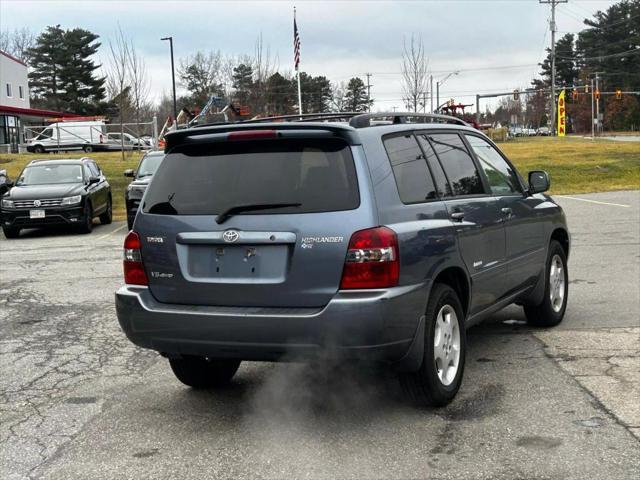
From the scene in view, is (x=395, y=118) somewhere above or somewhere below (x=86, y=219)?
above

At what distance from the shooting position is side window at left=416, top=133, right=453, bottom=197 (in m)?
5.06

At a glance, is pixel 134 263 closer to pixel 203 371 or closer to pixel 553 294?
pixel 203 371

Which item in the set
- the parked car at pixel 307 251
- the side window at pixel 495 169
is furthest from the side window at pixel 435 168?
the side window at pixel 495 169

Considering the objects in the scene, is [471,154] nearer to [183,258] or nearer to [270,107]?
[183,258]

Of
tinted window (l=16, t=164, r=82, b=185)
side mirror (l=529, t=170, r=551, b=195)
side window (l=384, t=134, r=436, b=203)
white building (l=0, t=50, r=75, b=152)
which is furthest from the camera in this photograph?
white building (l=0, t=50, r=75, b=152)

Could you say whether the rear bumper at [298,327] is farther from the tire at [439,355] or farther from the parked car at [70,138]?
the parked car at [70,138]

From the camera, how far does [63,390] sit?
545 cm

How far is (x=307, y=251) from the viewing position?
4203mm

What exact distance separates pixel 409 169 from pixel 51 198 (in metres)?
13.4

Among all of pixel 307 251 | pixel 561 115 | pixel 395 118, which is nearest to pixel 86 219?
pixel 395 118

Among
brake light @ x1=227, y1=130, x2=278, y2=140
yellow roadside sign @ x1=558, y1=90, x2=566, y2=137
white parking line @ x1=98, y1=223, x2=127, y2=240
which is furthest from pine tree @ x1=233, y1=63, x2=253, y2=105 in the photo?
brake light @ x1=227, y1=130, x2=278, y2=140

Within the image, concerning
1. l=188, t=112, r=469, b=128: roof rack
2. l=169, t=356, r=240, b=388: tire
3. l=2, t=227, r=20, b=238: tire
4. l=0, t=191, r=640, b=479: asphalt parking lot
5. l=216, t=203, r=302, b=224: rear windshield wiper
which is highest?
l=188, t=112, r=469, b=128: roof rack

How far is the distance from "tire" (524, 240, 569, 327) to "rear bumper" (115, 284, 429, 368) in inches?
105

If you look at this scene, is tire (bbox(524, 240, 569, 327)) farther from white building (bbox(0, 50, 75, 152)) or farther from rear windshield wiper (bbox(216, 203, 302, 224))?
white building (bbox(0, 50, 75, 152))
